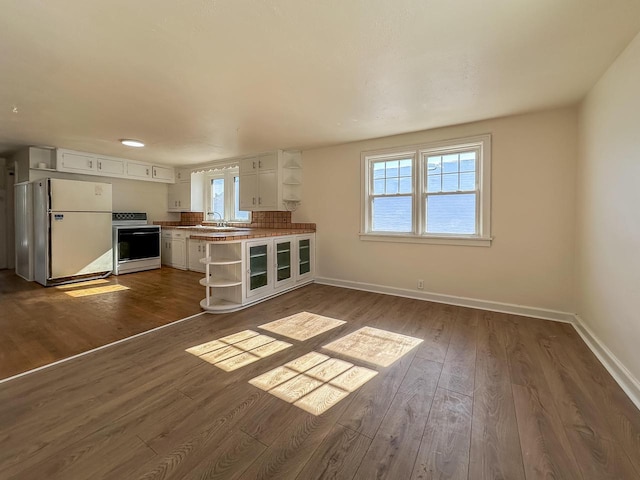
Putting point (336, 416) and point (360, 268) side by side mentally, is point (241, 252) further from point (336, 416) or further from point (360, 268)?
point (336, 416)

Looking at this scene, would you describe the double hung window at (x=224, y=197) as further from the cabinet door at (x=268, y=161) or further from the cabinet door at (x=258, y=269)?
the cabinet door at (x=258, y=269)

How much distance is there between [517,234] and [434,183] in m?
1.17

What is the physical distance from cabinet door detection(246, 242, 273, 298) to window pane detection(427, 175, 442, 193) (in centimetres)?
238

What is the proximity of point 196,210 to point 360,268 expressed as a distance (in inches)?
167

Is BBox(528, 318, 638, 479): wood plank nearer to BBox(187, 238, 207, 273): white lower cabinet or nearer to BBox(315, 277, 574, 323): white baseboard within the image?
BBox(315, 277, 574, 323): white baseboard

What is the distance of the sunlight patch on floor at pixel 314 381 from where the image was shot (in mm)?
1776

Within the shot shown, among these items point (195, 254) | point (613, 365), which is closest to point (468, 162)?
point (613, 365)

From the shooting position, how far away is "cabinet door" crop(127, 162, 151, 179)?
19.0ft

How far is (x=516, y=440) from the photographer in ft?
4.78

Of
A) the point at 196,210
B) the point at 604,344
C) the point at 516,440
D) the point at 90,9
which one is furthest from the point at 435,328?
the point at 196,210

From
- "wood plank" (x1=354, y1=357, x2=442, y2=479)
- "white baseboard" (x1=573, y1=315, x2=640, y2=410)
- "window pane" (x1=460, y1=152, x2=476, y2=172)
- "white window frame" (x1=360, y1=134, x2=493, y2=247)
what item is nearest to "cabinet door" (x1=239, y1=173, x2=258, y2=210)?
"white window frame" (x1=360, y1=134, x2=493, y2=247)

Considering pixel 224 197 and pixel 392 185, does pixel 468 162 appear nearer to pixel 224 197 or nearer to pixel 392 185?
pixel 392 185

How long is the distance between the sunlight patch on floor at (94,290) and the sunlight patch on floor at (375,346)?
3.69 m

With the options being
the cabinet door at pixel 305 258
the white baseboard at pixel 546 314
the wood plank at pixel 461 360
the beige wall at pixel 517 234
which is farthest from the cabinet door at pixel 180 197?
the wood plank at pixel 461 360
